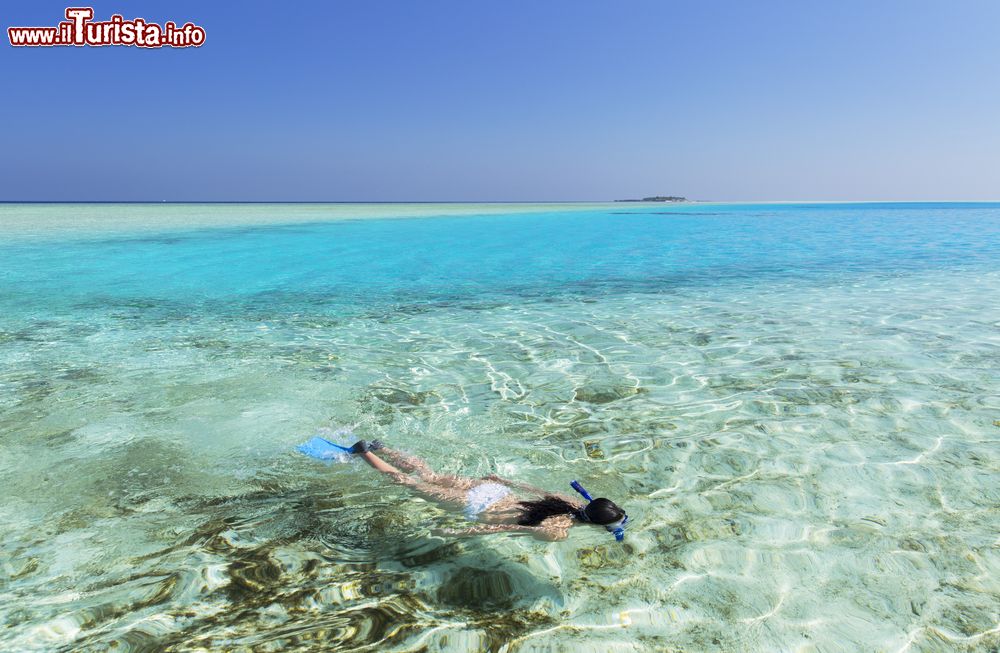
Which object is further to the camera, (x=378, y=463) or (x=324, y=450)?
(x=324, y=450)

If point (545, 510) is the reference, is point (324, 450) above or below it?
below

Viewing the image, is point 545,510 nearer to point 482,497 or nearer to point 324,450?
point 482,497

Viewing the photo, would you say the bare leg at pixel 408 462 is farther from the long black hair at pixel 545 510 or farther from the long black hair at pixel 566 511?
the long black hair at pixel 545 510

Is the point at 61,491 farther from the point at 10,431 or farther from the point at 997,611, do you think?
the point at 997,611

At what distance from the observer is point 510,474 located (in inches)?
159

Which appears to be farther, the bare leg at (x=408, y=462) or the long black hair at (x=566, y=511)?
the bare leg at (x=408, y=462)

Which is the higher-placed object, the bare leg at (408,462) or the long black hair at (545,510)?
the long black hair at (545,510)

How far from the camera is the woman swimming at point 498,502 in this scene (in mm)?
2914

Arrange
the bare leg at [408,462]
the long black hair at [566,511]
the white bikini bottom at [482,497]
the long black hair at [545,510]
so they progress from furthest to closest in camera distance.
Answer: the bare leg at [408,462], the white bikini bottom at [482,497], the long black hair at [545,510], the long black hair at [566,511]

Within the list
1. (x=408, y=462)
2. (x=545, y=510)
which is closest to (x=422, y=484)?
(x=408, y=462)

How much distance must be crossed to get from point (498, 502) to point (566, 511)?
1.86 ft

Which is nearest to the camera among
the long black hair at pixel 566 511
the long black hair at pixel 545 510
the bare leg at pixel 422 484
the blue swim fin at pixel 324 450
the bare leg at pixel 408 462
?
the long black hair at pixel 566 511

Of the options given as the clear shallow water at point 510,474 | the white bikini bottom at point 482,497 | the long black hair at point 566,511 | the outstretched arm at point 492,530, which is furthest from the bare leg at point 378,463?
the long black hair at point 566,511

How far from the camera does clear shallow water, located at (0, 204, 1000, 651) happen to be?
2.54 m
